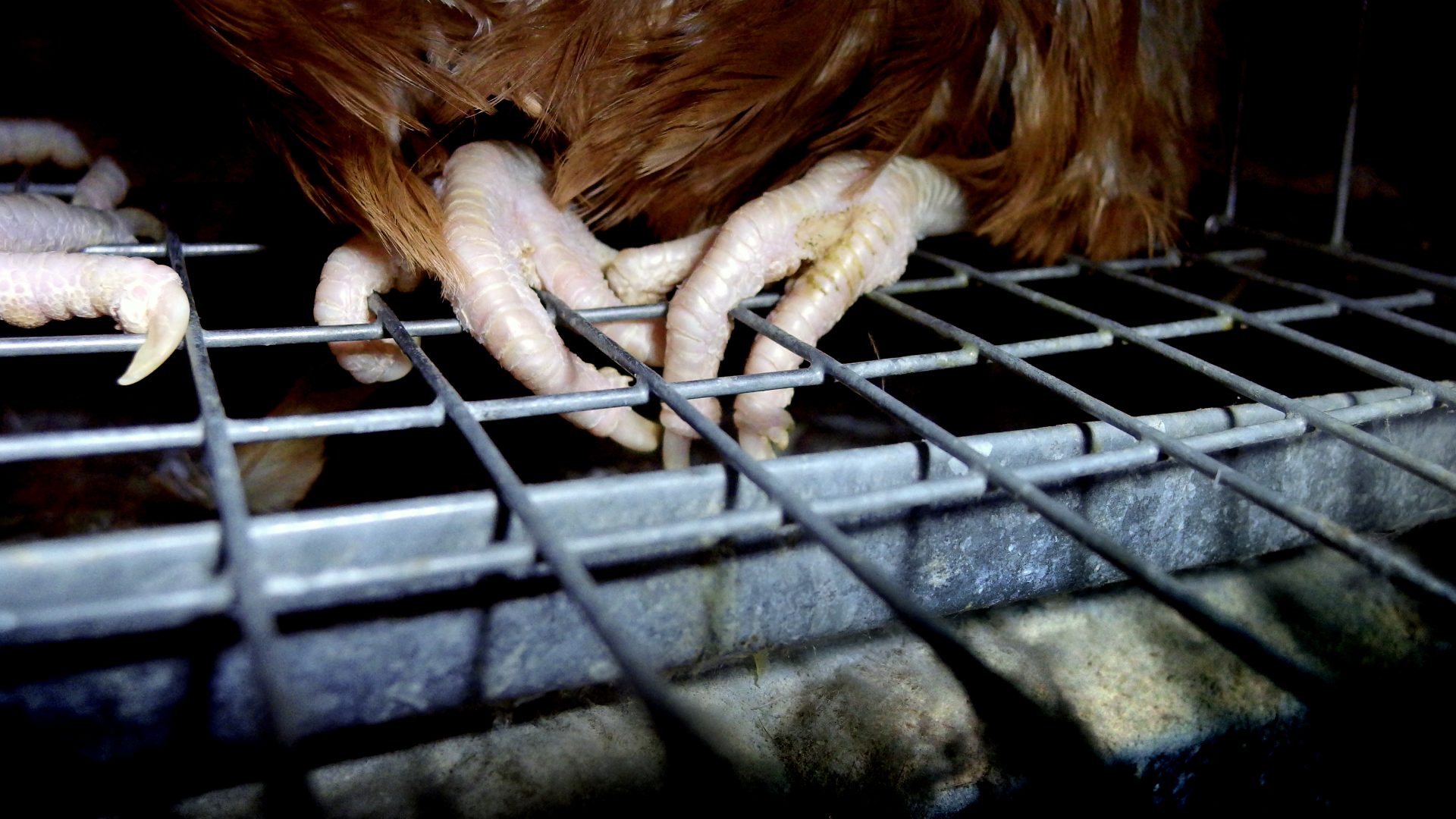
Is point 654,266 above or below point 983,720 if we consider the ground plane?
above

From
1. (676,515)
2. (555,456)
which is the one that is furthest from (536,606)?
(555,456)

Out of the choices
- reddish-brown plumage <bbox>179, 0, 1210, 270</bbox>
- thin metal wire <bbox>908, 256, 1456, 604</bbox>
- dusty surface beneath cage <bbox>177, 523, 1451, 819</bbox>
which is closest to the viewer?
thin metal wire <bbox>908, 256, 1456, 604</bbox>

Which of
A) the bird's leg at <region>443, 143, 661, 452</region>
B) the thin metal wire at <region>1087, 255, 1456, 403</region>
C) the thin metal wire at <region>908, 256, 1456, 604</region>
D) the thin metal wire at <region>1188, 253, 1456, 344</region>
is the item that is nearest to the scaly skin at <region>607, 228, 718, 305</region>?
the bird's leg at <region>443, 143, 661, 452</region>

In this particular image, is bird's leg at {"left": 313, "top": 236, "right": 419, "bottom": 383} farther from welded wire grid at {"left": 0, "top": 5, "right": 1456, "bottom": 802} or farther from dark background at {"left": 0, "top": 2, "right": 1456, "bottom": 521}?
dark background at {"left": 0, "top": 2, "right": 1456, "bottom": 521}

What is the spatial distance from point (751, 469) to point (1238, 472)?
278 millimetres

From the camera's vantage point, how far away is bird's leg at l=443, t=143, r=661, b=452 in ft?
2.33

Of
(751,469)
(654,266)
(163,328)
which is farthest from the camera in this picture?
(654,266)

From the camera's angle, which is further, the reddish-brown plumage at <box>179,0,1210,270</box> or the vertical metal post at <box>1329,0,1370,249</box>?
the vertical metal post at <box>1329,0,1370,249</box>

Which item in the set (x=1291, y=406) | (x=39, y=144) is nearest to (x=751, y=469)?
(x=1291, y=406)

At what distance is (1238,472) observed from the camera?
544 millimetres

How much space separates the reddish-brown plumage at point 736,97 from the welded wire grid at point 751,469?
5.1 inches

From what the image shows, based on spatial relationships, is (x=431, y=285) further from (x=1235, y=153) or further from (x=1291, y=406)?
(x=1235, y=153)

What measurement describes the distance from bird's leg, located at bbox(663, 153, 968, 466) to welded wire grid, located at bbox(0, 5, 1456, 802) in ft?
0.10

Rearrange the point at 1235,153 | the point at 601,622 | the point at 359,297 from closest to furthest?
1. the point at 601,622
2. the point at 359,297
3. the point at 1235,153
